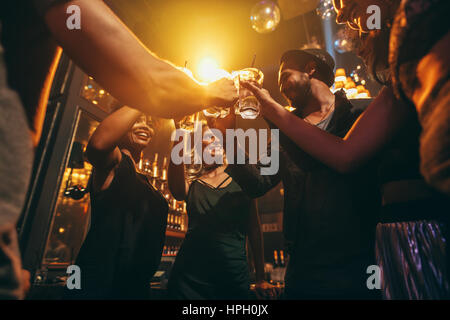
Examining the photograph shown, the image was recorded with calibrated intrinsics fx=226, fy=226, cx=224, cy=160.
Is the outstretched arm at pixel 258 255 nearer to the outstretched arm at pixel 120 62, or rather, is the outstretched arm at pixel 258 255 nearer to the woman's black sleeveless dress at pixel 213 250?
the woman's black sleeveless dress at pixel 213 250

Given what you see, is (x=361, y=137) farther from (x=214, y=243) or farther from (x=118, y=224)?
(x=118, y=224)

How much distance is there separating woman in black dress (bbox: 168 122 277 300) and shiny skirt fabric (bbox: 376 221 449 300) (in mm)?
1267

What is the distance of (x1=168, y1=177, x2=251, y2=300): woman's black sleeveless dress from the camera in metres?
1.98

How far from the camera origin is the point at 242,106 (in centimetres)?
156

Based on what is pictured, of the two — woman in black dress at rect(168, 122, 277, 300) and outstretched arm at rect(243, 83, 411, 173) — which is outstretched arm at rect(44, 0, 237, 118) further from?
woman in black dress at rect(168, 122, 277, 300)

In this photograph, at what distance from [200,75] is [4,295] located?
1.63 m

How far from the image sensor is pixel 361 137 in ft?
3.55

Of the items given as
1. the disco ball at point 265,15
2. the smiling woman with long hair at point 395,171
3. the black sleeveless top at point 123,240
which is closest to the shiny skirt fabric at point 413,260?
the smiling woman with long hair at point 395,171

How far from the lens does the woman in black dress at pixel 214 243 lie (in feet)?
6.53

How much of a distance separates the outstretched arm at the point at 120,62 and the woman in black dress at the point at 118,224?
839 mm

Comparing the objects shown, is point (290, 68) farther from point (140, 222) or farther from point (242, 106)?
point (140, 222)

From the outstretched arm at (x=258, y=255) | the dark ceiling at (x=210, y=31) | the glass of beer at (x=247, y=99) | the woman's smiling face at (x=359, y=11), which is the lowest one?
the outstretched arm at (x=258, y=255)
